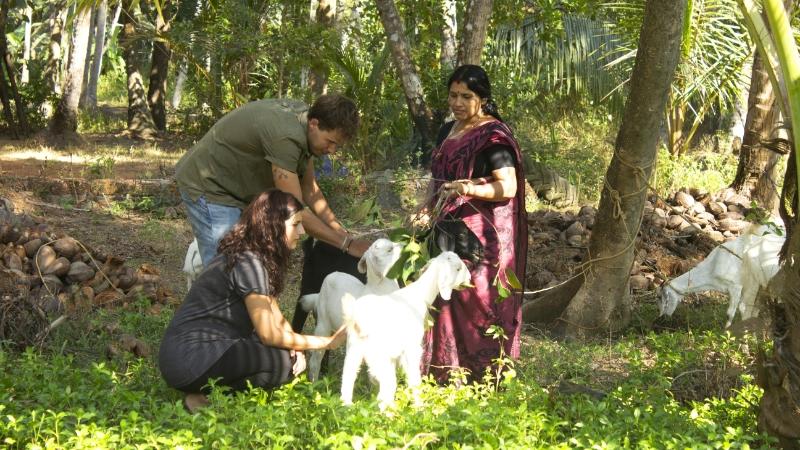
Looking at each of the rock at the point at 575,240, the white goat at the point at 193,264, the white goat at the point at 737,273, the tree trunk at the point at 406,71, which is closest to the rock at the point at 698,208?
the rock at the point at 575,240

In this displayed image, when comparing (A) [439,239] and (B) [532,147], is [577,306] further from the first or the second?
(B) [532,147]

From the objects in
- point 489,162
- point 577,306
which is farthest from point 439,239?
point 577,306

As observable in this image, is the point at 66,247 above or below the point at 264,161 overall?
below

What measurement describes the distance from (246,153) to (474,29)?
495 cm

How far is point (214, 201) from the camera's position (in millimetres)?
5418

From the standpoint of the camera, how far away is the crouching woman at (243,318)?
4.72 m

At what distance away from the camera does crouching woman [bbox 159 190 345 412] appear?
15.5 feet

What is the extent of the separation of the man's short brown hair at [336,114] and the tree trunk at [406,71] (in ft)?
17.6

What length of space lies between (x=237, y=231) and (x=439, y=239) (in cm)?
113

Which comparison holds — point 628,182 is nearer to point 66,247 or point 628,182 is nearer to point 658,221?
point 658,221

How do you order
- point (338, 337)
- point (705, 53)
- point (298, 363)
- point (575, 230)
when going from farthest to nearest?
point (705, 53) → point (575, 230) → point (298, 363) → point (338, 337)

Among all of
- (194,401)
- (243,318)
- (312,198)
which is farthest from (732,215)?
(194,401)

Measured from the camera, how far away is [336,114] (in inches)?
195

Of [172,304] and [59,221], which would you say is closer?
[172,304]
